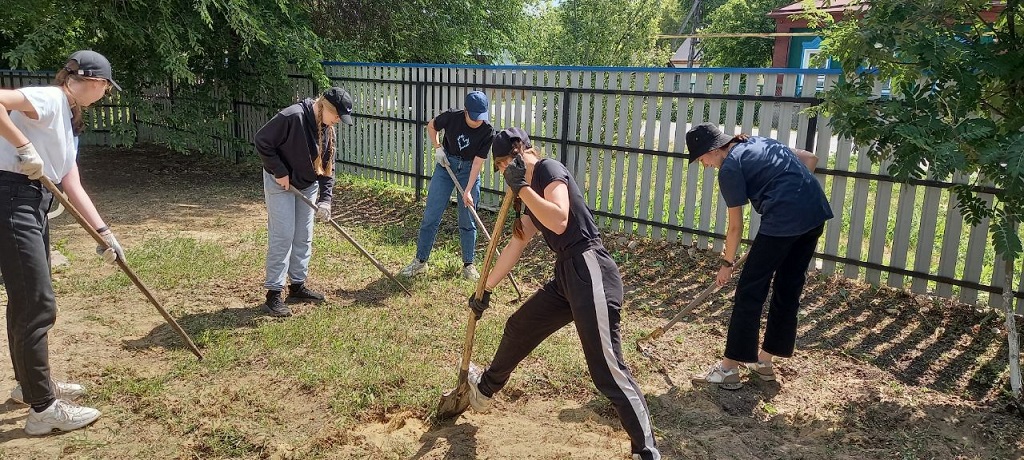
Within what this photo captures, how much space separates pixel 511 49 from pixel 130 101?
883 centimetres

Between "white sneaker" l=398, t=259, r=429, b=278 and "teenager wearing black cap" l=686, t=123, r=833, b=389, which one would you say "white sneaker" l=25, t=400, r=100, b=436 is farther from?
"teenager wearing black cap" l=686, t=123, r=833, b=389

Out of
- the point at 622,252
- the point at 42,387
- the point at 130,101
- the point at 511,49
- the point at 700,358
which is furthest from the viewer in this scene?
the point at 511,49

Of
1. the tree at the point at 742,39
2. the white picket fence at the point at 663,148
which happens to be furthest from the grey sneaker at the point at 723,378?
the tree at the point at 742,39

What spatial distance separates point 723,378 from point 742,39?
25348mm

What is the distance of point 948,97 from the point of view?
3848mm

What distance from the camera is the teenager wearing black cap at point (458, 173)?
20.5 ft

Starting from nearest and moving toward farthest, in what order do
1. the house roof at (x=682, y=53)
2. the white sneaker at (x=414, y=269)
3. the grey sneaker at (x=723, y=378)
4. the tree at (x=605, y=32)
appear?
the grey sneaker at (x=723, y=378) < the white sneaker at (x=414, y=269) < the tree at (x=605, y=32) < the house roof at (x=682, y=53)

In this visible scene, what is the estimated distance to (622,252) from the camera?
23.5 ft

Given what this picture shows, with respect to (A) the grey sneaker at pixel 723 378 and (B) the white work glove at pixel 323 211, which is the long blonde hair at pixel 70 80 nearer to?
(B) the white work glove at pixel 323 211

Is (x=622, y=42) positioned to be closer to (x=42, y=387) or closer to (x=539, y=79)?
(x=539, y=79)

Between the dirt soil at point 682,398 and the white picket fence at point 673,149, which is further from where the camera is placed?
the white picket fence at point 673,149

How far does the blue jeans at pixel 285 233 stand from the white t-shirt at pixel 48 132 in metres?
1.56

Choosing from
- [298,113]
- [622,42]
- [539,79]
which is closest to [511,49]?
[622,42]

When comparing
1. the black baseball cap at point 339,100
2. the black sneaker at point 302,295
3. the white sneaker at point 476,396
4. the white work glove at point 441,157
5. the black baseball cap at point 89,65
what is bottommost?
the black sneaker at point 302,295
